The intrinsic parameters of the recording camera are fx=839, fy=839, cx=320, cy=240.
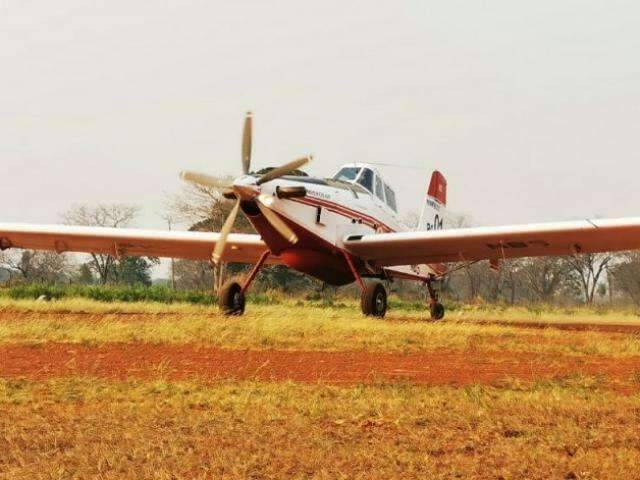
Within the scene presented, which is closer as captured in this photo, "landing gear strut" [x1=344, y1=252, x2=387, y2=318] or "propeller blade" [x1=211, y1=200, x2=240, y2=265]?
"propeller blade" [x1=211, y1=200, x2=240, y2=265]

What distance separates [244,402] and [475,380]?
2.98 meters

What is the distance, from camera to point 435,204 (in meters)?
27.8

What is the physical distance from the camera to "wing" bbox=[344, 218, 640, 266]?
62.5 ft

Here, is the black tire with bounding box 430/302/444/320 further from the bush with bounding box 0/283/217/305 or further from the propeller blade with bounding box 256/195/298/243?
the bush with bounding box 0/283/217/305

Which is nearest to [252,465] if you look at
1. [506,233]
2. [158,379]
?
[158,379]

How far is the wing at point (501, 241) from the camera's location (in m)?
19.0

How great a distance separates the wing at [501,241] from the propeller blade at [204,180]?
13.9 feet

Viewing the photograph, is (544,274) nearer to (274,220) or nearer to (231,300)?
(231,300)

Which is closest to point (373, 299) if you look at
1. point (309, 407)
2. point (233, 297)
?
point (233, 297)

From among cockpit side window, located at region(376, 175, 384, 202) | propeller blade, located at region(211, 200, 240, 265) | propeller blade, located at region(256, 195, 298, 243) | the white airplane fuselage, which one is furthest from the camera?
cockpit side window, located at region(376, 175, 384, 202)

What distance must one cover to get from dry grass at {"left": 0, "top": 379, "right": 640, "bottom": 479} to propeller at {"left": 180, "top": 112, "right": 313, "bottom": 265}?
8.74m

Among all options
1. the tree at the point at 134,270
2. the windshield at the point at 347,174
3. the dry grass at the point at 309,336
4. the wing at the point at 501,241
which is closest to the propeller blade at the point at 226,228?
the dry grass at the point at 309,336

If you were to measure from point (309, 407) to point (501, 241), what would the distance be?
1429 cm

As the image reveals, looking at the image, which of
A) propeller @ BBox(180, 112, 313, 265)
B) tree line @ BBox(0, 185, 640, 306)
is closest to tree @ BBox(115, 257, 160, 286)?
tree line @ BBox(0, 185, 640, 306)
